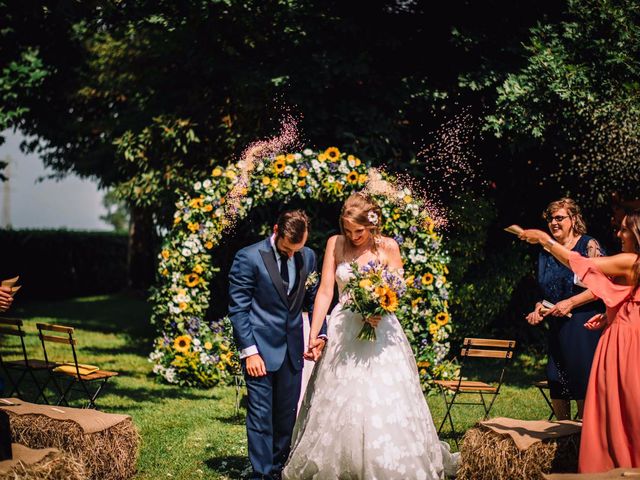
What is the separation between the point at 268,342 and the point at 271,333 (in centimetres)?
7

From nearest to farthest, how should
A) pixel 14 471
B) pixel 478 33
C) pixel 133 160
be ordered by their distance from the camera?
pixel 14 471 < pixel 478 33 < pixel 133 160

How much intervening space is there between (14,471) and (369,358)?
8.39 feet

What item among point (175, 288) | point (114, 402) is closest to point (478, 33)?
point (175, 288)

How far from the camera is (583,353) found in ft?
21.0

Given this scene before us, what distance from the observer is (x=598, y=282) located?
4.85 meters

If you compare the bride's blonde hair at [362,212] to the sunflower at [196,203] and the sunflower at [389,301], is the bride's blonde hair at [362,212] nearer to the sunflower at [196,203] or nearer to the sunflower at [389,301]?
the sunflower at [389,301]

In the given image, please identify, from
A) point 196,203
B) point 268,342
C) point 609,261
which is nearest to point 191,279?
point 196,203

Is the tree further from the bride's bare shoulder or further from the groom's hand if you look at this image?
the groom's hand

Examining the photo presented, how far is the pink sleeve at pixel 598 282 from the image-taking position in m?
4.78

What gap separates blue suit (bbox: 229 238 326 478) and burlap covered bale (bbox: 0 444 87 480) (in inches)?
53.4

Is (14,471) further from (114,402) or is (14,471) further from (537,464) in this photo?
(114,402)

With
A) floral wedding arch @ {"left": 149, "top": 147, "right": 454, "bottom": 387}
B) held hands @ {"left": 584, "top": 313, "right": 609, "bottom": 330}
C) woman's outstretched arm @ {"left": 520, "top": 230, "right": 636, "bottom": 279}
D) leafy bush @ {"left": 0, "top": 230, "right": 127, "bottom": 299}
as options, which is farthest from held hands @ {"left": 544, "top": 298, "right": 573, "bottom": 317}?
leafy bush @ {"left": 0, "top": 230, "right": 127, "bottom": 299}

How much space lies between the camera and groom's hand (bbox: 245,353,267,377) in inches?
211

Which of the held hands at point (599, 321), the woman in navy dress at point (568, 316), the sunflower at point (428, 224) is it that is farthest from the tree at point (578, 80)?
the held hands at point (599, 321)
